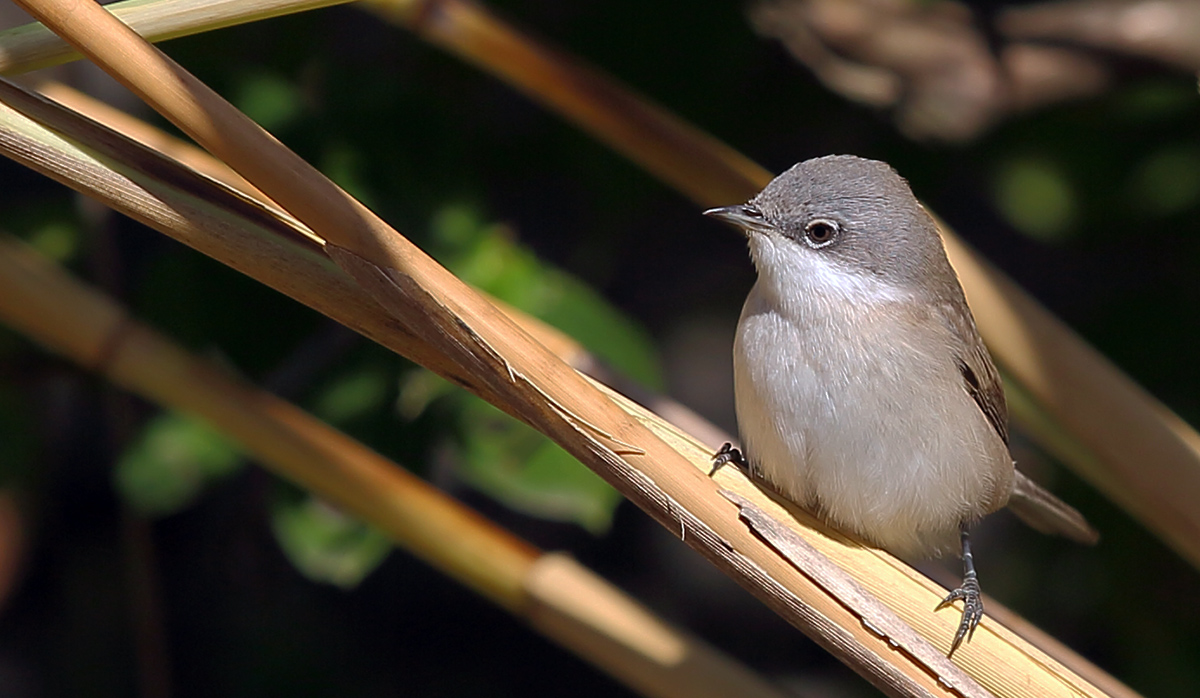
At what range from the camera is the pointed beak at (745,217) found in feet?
7.17

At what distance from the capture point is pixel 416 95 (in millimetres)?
2727

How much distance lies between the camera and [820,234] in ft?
7.36

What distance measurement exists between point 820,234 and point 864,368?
0.33 meters

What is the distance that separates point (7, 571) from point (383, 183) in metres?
1.85

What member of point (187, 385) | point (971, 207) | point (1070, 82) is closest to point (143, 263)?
point (187, 385)

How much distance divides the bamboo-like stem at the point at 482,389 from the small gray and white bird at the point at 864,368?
0.70ft

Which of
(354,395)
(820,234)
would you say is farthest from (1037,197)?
(354,395)

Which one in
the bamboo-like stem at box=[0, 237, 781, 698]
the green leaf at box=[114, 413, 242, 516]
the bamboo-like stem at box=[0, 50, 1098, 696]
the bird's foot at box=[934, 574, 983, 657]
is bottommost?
the green leaf at box=[114, 413, 242, 516]

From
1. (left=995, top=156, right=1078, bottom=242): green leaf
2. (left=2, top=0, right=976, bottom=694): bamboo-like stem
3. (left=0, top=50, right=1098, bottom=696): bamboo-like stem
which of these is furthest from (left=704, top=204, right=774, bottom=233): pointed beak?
(left=995, top=156, right=1078, bottom=242): green leaf

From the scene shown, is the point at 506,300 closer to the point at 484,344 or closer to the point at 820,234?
the point at 820,234

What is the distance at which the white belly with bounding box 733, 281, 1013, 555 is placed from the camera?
2.05 metres

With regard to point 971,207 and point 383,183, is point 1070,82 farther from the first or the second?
point 383,183

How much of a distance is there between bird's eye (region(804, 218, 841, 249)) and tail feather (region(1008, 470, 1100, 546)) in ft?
2.59

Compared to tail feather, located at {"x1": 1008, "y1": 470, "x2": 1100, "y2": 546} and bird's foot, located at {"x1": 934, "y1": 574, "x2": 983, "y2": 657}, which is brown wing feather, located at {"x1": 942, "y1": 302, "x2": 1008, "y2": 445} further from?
bird's foot, located at {"x1": 934, "y1": 574, "x2": 983, "y2": 657}
